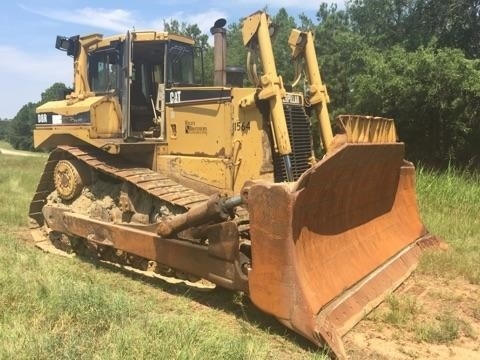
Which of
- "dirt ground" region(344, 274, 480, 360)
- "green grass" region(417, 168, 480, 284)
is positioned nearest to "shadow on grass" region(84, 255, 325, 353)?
"dirt ground" region(344, 274, 480, 360)

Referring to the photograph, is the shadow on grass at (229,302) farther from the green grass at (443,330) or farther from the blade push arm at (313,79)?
→ the blade push arm at (313,79)

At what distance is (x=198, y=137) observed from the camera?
6902mm

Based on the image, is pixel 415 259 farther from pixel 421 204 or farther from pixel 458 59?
pixel 458 59

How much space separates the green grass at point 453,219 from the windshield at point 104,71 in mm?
4803

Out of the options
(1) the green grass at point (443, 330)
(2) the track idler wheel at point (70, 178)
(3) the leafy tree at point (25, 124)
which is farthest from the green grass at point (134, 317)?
(3) the leafy tree at point (25, 124)

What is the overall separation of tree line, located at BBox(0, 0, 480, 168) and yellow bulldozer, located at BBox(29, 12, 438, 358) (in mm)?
3826

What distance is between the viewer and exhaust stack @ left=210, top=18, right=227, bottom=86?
22.9 feet

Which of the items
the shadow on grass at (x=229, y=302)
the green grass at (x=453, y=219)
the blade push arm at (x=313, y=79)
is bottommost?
the shadow on grass at (x=229, y=302)

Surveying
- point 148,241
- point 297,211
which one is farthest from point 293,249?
point 148,241

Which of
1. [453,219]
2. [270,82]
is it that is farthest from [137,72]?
[453,219]

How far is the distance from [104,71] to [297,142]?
3.20 metres

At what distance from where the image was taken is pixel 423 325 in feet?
16.3

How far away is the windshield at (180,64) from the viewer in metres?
7.63

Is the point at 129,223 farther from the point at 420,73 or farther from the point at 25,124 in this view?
the point at 25,124
